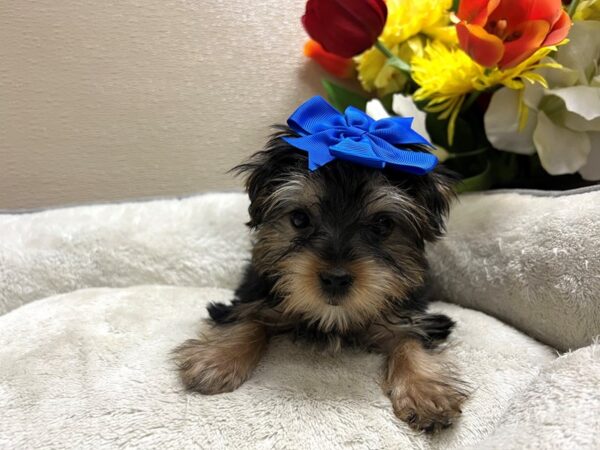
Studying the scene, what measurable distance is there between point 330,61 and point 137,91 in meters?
0.98

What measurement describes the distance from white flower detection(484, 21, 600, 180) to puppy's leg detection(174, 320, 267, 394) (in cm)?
130

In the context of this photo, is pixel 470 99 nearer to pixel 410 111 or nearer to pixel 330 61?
pixel 410 111

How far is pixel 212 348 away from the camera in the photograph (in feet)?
→ 5.83

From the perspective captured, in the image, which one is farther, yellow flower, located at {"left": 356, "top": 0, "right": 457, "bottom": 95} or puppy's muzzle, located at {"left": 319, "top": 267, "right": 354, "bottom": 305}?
yellow flower, located at {"left": 356, "top": 0, "right": 457, "bottom": 95}

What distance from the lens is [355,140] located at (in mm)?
1707

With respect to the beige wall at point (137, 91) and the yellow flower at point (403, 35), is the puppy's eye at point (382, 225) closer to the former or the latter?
the yellow flower at point (403, 35)

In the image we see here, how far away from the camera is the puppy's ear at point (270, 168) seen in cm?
187

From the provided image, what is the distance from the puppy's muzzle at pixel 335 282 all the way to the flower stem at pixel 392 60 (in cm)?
123

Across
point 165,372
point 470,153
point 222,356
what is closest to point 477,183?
point 470,153

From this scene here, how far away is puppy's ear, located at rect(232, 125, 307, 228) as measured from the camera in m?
1.87

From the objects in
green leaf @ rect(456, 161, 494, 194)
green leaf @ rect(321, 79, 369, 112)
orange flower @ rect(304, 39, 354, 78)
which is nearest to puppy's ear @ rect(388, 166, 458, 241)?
green leaf @ rect(456, 161, 494, 194)

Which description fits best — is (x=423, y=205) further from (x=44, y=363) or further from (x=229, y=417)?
(x=44, y=363)

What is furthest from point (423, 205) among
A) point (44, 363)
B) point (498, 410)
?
point (44, 363)

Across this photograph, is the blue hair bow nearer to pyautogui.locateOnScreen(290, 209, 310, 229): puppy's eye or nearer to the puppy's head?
the puppy's head
